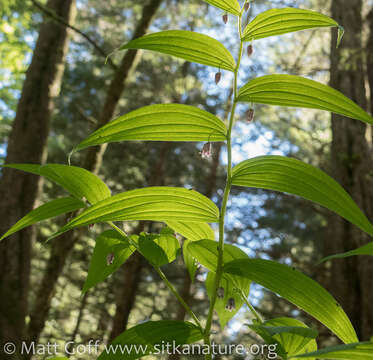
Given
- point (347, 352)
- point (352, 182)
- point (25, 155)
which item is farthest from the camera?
point (352, 182)

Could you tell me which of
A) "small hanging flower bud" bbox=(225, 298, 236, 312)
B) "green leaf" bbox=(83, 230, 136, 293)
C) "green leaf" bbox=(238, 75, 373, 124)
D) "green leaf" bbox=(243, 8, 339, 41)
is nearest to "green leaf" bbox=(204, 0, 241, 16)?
"green leaf" bbox=(243, 8, 339, 41)

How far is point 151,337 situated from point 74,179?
37 centimetres

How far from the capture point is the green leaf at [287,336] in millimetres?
556

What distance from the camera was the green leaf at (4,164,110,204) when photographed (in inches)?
31.0

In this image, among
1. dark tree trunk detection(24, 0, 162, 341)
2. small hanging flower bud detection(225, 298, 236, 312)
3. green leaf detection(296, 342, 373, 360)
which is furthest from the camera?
dark tree trunk detection(24, 0, 162, 341)

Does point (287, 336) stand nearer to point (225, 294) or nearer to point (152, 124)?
point (225, 294)

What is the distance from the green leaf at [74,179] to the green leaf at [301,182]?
0.31 m

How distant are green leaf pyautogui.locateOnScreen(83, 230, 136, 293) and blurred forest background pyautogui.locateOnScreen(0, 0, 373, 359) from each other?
9.78 ft

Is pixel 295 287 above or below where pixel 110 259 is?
below

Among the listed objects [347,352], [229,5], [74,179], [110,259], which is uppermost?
[229,5]

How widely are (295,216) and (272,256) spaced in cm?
349

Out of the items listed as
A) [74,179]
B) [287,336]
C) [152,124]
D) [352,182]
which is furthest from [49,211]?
[352,182]

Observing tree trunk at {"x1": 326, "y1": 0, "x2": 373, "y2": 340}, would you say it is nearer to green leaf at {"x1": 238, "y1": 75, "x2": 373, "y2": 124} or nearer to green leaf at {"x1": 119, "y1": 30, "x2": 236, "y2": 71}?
green leaf at {"x1": 238, "y1": 75, "x2": 373, "y2": 124}

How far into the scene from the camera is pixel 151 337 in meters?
0.73
